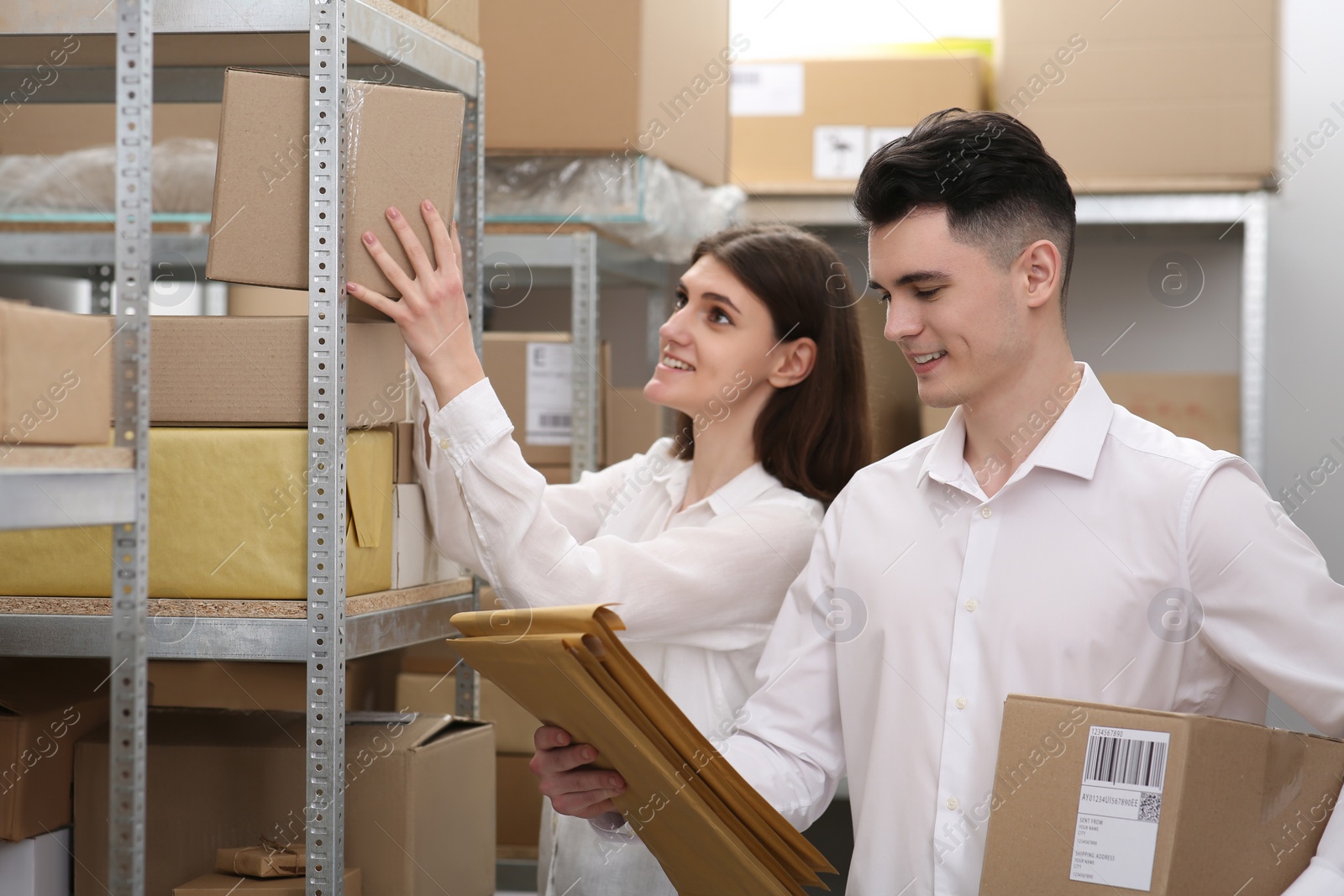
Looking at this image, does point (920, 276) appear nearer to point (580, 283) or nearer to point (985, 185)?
point (985, 185)

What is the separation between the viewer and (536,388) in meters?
2.45

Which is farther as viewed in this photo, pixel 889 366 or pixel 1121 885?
pixel 889 366

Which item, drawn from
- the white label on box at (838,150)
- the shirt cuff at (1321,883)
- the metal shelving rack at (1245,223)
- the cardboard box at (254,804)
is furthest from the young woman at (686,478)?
the metal shelving rack at (1245,223)

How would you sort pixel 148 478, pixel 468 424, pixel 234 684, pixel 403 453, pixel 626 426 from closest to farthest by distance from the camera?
pixel 148 478, pixel 468 424, pixel 403 453, pixel 234 684, pixel 626 426

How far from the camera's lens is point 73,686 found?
1.63m

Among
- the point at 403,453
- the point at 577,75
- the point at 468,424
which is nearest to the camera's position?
the point at 468,424

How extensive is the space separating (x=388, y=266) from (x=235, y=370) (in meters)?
0.22

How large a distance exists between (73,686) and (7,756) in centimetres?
20

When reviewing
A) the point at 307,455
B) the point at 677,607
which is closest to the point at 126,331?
the point at 307,455

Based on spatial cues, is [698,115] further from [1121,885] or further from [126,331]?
[1121,885]

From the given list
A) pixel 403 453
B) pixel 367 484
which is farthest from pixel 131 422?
pixel 403 453

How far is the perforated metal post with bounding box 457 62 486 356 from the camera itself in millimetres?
1746

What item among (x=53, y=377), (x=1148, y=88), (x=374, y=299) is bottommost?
(x=53, y=377)

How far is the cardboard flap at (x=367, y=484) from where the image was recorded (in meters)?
1.43
